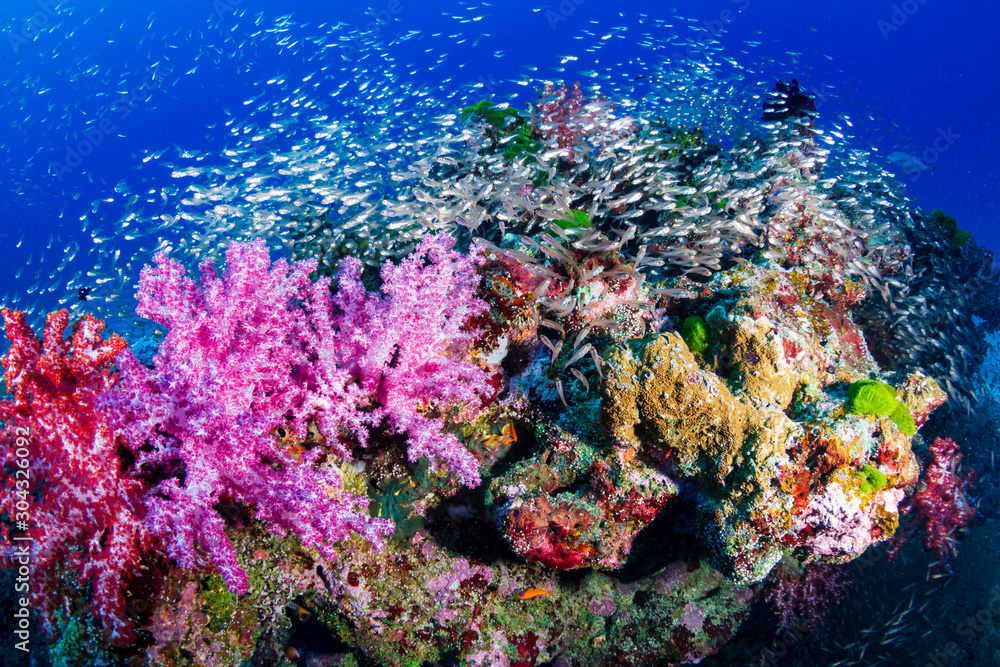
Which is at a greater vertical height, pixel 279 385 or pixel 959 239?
pixel 959 239

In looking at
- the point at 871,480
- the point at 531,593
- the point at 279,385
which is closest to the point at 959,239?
the point at 871,480

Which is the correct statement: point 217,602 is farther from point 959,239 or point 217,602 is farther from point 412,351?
point 959,239

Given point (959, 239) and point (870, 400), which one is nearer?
point (870, 400)

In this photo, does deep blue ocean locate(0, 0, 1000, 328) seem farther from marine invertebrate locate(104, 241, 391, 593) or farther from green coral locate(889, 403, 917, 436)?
green coral locate(889, 403, 917, 436)

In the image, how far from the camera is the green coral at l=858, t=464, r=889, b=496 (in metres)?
3.67

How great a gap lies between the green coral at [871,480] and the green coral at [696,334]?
5.15ft

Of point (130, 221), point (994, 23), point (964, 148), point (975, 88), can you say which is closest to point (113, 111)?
point (130, 221)

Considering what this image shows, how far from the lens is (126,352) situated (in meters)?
2.85

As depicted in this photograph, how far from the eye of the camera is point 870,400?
3.99 metres

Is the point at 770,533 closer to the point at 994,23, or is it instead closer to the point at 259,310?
the point at 259,310

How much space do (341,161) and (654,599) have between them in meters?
8.70

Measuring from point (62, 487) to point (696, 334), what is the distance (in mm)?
4707

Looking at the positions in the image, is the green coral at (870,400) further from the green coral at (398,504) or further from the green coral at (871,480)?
the green coral at (398,504)

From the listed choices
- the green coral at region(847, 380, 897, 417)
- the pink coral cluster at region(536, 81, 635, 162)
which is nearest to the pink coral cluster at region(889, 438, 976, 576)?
the green coral at region(847, 380, 897, 417)
